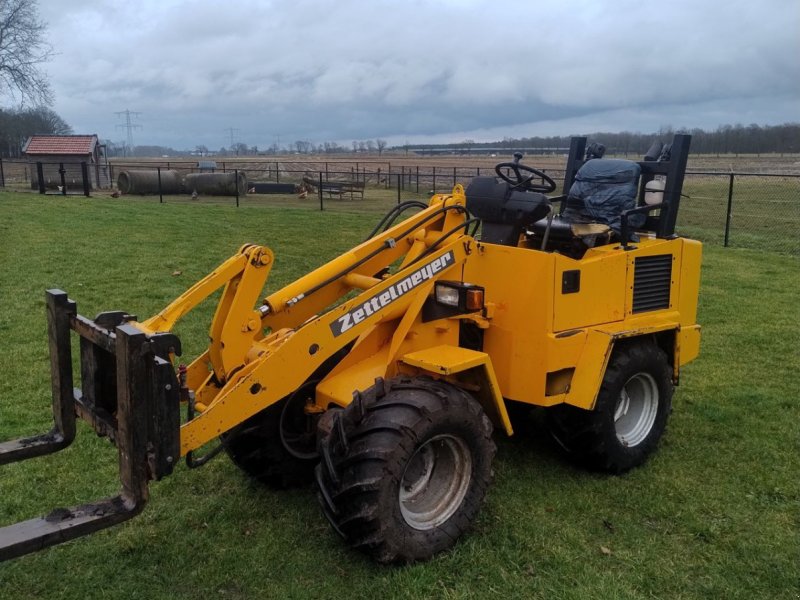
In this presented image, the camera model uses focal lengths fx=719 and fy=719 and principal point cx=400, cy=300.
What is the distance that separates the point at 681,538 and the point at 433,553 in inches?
61.0

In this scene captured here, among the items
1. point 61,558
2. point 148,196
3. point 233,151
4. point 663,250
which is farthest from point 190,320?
point 233,151

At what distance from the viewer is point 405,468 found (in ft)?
12.1

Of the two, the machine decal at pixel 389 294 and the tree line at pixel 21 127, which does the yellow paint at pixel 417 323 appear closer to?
the machine decal at pixel 389 294

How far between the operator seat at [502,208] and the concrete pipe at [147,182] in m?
28.3

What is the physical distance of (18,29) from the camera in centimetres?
4097

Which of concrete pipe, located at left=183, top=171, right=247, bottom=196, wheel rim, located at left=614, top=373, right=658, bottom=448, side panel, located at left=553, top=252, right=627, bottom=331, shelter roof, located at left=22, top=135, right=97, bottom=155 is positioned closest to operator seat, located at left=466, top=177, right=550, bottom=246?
side panel, located at left=553, top=252, right=627, bottom=331

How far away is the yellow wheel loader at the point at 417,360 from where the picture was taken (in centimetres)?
359

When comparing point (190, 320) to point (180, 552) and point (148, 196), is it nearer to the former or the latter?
point (180, 552)

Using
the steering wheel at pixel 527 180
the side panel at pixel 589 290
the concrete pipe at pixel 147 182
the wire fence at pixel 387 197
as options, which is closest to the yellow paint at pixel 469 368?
the side panel at pixel 589 290

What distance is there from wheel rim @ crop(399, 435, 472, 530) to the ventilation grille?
6.38 ft

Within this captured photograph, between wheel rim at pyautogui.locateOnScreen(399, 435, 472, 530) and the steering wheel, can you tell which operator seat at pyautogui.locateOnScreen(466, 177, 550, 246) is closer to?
the steering wheel

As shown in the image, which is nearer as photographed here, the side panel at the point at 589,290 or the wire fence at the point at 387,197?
the side panel at the point at 589,290

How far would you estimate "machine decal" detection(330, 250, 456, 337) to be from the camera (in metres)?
4.08

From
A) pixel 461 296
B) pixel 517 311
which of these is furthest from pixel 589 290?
pixel 461 296
